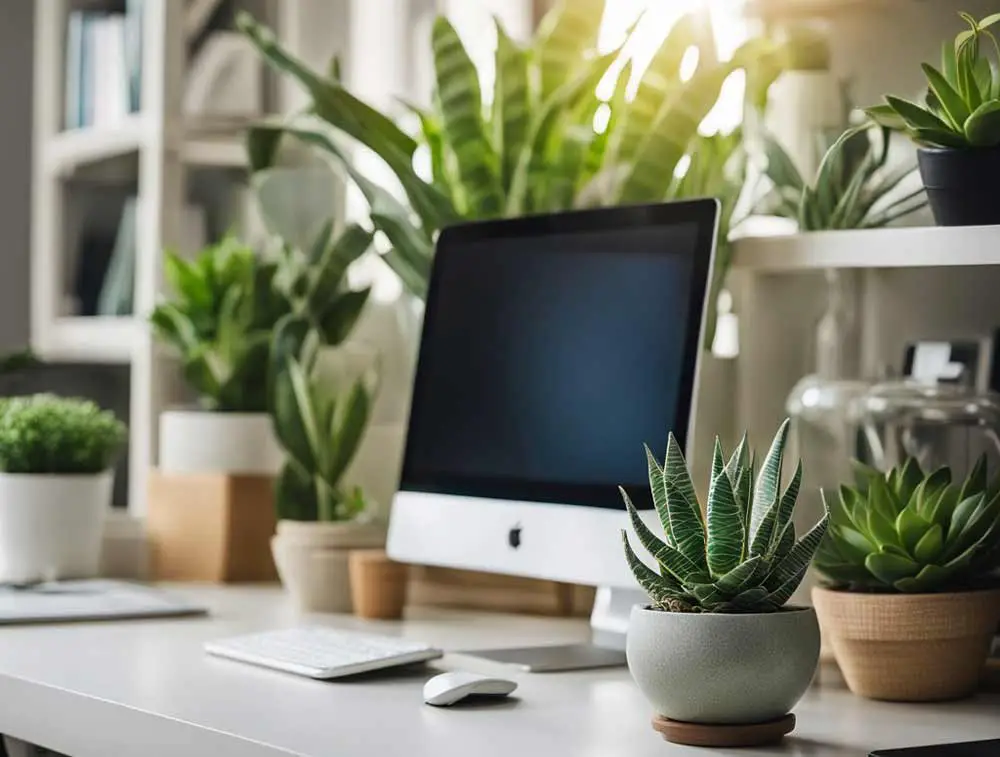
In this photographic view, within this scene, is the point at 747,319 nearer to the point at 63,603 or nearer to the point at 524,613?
the point at 524,613

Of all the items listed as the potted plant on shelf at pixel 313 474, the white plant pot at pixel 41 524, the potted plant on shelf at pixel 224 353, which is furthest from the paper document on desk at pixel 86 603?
the potted plant on shelf at pixel 224 353

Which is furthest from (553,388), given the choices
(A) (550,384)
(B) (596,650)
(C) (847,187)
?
(C) (847,187)

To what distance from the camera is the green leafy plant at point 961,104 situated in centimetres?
154

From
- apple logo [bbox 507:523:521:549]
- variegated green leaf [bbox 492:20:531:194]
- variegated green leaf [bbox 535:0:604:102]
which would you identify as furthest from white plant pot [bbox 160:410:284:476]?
apple logo [bbox 507:523:521:549]

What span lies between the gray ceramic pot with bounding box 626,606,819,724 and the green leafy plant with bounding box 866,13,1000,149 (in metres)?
0.51

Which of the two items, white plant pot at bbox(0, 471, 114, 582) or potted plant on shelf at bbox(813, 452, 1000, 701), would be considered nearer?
potted plant on shelf at bbox(813, 452, 1000, 701)

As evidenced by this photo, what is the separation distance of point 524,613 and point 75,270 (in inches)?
55.2

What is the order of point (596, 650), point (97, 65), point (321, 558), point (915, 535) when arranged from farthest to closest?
1. point (97, 65)
2. point (321, 558)
3. point (596, 650)
4. point (915, 535)

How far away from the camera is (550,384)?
188 cm

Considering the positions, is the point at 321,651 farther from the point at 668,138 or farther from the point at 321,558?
the point at 668,138

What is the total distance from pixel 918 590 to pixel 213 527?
1.27m

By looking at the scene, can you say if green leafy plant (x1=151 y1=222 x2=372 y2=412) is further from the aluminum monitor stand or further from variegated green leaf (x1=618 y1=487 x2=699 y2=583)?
variegated green leaf (x1=618 y1=487 x2=699 y2=583)

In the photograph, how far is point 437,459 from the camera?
6.61 ft

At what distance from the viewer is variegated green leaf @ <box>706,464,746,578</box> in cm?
133
